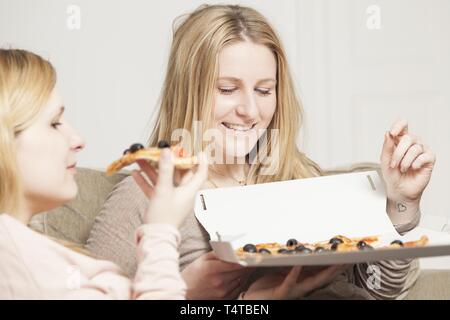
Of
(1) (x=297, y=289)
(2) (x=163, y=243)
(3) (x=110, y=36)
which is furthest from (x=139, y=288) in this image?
(3) (x=110, y=36)

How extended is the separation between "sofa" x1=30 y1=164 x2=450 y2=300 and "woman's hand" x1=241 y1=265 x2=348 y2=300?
46cm

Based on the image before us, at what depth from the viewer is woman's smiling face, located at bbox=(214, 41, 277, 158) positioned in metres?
1.68

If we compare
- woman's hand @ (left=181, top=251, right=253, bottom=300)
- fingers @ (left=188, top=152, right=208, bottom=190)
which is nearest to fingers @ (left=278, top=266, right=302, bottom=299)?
woman's hand @ (left=181, top=251, right=253, bottom=300)

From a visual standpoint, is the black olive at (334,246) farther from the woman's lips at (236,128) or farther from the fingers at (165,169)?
the woman's lips at (236,128)

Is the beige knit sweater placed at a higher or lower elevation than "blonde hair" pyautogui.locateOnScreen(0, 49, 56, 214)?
lower

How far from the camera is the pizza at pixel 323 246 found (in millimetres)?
1296

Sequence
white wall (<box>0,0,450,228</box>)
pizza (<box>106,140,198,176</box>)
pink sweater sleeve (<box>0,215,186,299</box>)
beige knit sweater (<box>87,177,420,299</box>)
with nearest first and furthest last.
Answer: pink sweater sleeve (<box>0,215,186,299</box>)
pizza (<box>106,140,198,176</box>)
beige knit sweater (<box>87,177,420,299</box>)
white wall (<box>0,0,450,228</box>)

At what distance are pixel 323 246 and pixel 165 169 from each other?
1.31 ft

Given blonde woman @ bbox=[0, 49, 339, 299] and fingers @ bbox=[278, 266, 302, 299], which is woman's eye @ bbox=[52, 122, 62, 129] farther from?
fingers @ bbox=[278, 266, 302, 299]

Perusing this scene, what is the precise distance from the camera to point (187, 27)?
5.94 feet

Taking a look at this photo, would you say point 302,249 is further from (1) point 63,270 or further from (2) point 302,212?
(1) point 63,270
